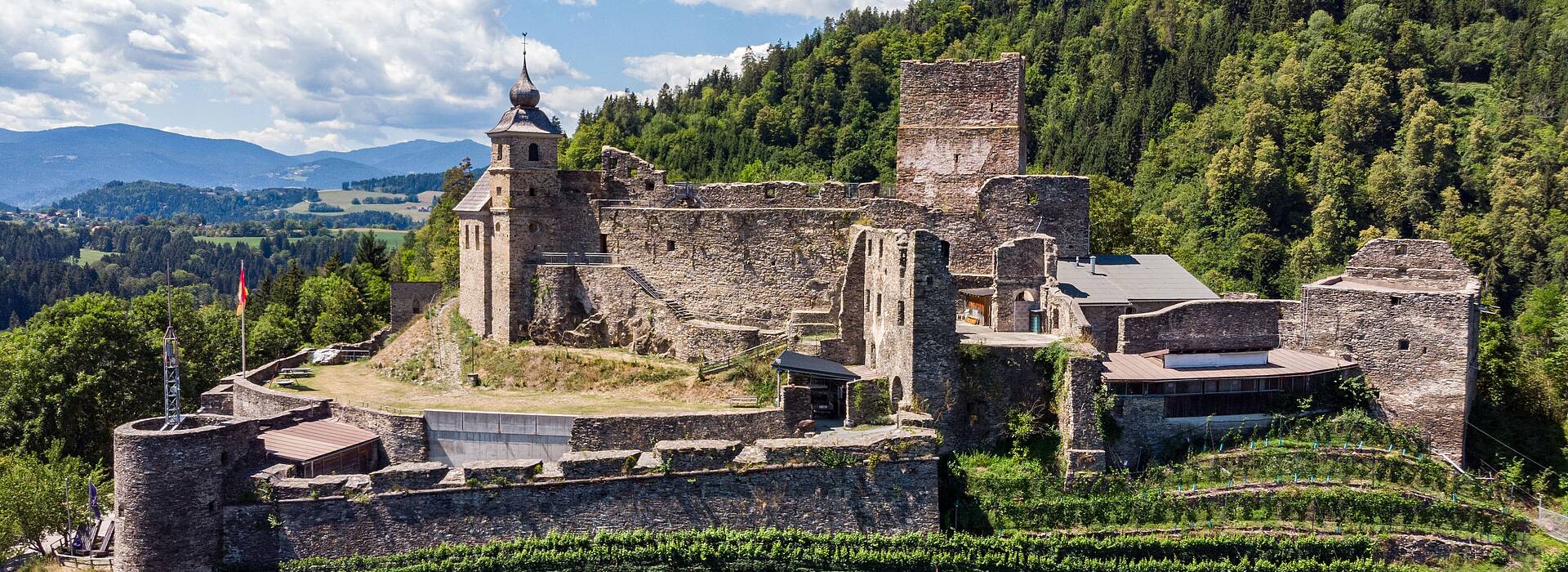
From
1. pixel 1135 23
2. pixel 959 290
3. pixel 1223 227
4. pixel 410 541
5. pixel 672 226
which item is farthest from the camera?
pixel 1135 23

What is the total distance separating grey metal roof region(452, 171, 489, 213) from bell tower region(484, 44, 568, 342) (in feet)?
1.83

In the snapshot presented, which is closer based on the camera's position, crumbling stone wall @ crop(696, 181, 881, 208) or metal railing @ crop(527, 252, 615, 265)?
crumbling stone wall @ crop(696, 181, 881, 208)

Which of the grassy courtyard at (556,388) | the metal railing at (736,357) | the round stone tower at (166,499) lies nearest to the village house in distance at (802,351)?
the round stone tower at (166,499)

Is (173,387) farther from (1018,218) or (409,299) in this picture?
(1018,218)

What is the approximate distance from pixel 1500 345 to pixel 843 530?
76.8 feet

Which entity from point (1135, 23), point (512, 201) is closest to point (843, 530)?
point (512, 201)

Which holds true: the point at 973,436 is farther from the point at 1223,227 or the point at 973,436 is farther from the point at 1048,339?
the point at 1223,227

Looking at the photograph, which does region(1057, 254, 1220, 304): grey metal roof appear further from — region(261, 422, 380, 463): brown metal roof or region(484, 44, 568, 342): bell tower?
region(261, 422, 380, 463): brown metal roof

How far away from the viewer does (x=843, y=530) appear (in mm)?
25094

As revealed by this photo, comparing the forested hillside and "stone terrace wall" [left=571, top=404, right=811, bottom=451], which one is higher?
the forested hillside

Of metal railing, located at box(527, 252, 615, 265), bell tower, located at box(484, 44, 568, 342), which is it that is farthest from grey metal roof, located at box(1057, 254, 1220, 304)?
bell tower, located at box(484, 44, 568, 342)

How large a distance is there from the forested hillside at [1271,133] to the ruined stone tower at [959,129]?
43.3 ft

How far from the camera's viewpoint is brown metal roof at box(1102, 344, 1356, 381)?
27641mm

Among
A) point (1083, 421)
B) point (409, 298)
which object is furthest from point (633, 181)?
point (1083, 421)
